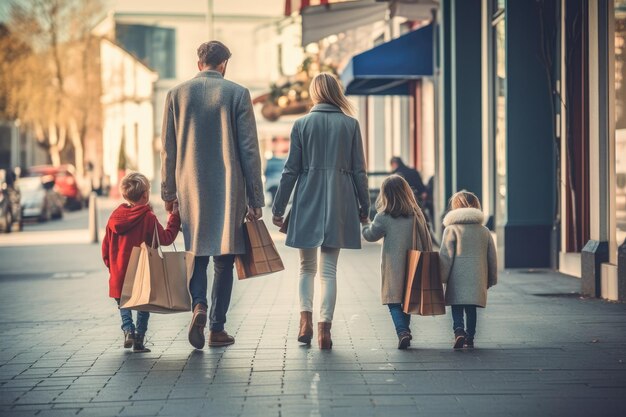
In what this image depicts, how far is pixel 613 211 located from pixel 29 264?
9549mm

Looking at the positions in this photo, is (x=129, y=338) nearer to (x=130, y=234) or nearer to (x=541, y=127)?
(x=130, y=234)

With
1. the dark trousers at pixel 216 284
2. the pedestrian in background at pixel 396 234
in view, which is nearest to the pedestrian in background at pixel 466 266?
the pedestrian in background at pixel 396 234

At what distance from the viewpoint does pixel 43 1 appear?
55312 millimetres

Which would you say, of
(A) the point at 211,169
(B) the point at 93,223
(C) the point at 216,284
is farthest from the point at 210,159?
(B) the point at 93,223

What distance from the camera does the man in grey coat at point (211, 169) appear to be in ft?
23.6

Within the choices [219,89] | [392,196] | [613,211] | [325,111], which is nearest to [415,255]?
[392,196]

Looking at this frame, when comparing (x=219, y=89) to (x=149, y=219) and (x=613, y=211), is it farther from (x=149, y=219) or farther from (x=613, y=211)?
(x=613, y=211)

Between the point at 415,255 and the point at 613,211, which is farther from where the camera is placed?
the point at 613,211

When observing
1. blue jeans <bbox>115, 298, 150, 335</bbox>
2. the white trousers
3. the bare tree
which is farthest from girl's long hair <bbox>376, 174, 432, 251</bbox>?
the bare tree

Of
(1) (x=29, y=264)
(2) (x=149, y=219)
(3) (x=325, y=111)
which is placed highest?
(3) (x=325, y=111)

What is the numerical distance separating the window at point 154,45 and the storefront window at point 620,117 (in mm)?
57034

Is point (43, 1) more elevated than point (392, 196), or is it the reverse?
point (43, 1)

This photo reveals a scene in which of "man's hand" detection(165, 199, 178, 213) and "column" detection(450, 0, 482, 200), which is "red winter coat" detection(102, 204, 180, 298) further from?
"column" detection(450, 0, 482, 200)

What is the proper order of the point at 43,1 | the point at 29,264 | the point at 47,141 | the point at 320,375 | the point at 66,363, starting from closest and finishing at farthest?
the point at 320,375 → the point at 66,363 → the point at 29,264 → the point at 43,1 → the point at 47,141
